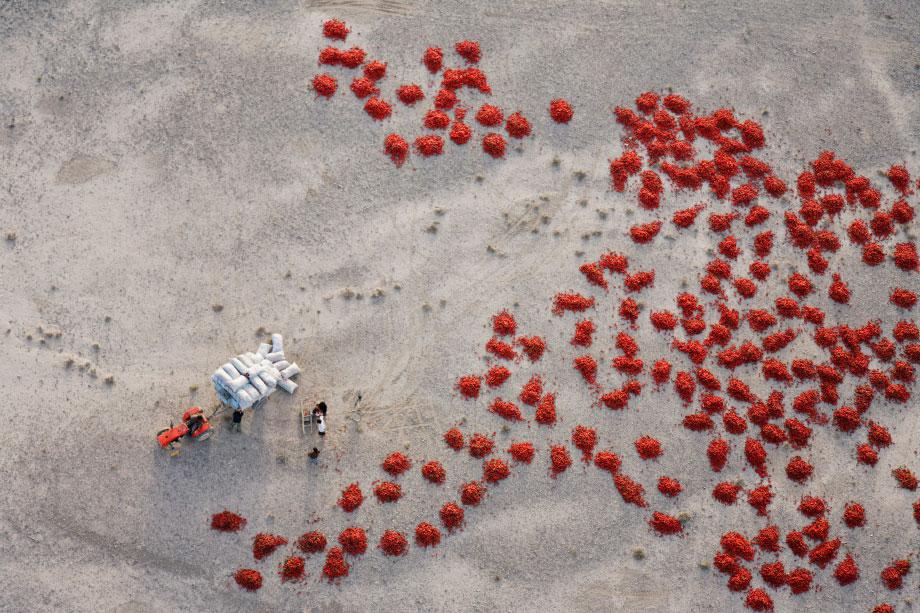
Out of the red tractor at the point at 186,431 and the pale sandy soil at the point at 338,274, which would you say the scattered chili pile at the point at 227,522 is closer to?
the pale sandy soil at the point at 338,274

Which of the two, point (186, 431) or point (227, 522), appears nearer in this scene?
point (186, 431)

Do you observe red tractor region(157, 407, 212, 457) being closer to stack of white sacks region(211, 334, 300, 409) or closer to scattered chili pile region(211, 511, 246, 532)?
stack of white sacks region(211, 334, 300, 409)

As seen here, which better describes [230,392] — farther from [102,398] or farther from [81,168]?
[81,168]

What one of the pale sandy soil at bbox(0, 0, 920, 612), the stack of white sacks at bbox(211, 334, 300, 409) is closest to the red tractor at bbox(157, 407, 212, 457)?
the pale sandy soil at bbox(0, 0, 920, 612)

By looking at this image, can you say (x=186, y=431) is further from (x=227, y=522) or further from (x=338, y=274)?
(x=338, y=274)

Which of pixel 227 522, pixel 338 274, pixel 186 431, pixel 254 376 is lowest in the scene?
pixel 227 522

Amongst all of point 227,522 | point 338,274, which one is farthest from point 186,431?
point 338,274
